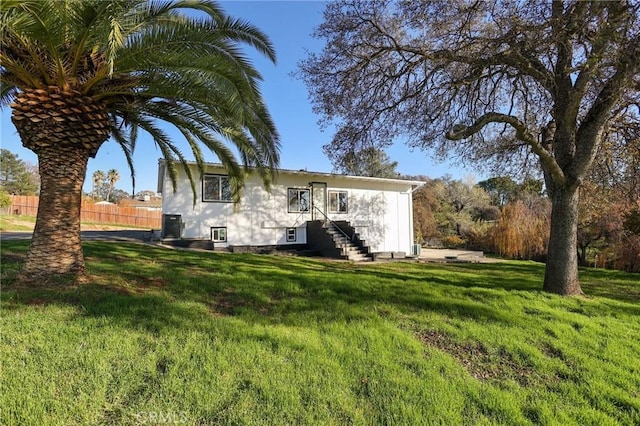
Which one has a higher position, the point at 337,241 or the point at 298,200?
the point at 298,200

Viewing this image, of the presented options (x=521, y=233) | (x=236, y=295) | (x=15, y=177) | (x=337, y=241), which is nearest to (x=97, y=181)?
(x=15, y=177)

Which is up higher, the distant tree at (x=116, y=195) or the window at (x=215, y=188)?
the distant tree at (x=116, y=195)

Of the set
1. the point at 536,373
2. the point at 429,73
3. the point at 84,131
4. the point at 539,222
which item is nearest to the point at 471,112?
the point at 429,73

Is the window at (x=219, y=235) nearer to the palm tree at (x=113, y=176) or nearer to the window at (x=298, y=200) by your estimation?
the window at (x=298, y=200)

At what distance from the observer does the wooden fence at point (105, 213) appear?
106 ft

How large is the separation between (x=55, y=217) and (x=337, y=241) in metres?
10.2

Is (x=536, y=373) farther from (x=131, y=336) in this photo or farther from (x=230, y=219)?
(x=230, y=219)

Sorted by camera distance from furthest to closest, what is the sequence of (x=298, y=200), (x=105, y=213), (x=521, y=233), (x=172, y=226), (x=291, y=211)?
1. (x=105, y=213)
2. (x=521, y=233)
3. (x=298, y=200)
4. (x=291, y=211)
5. (x=172, y=226)

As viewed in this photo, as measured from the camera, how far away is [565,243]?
23.6 feet

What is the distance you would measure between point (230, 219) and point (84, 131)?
28.6 ft

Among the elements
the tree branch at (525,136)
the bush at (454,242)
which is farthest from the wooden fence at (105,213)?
the tree branch at (525,136)

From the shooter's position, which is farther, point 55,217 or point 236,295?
point 236,295

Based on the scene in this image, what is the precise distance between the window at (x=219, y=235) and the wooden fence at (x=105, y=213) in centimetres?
2268

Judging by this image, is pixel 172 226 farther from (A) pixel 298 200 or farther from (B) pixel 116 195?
(B) pixel 116 195
